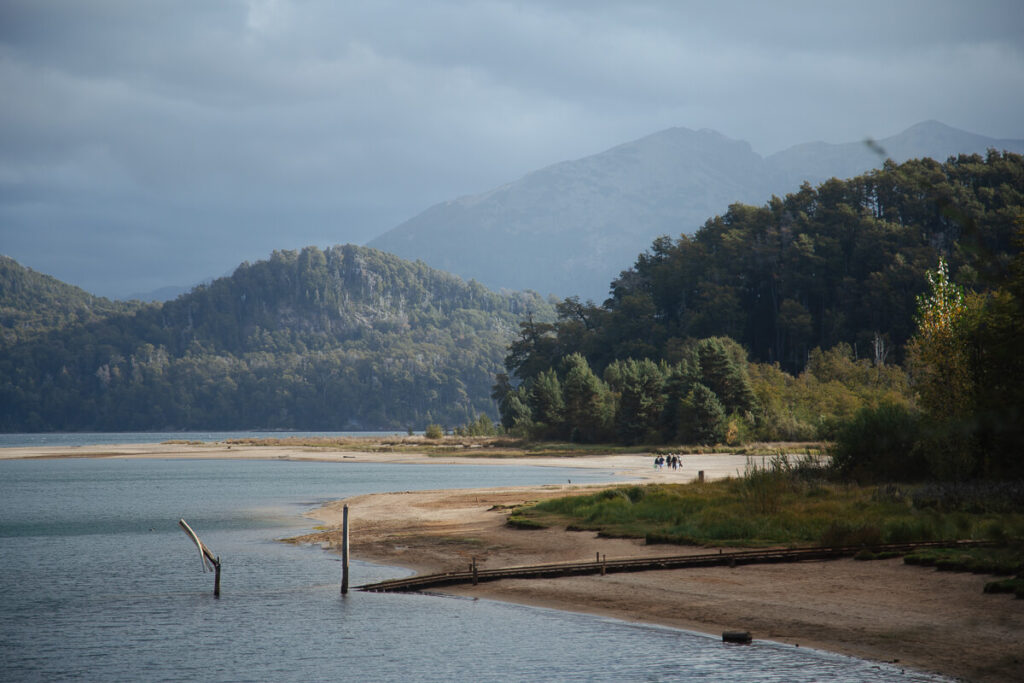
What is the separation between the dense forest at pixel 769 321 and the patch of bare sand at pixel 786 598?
46.3 meters

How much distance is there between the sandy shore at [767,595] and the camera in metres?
17.4

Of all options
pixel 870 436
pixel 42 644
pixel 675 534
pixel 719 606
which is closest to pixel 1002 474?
pixel 870 436

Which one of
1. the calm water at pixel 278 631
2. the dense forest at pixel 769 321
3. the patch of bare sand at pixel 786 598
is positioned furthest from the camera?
the dense forest at pixel 769 321

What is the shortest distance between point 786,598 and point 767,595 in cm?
59

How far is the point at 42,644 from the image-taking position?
2036cm

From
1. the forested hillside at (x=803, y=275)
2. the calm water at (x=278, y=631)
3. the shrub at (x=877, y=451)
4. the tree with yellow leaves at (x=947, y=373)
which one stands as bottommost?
the calm water at (x=278, y=631)

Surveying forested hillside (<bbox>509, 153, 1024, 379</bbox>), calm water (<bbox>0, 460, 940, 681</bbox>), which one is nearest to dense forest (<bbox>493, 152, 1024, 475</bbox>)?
forested hillside (<bbox>509, 153, 1024, 379</bbox>)

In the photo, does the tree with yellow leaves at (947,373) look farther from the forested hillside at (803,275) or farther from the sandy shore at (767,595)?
the forested hillside at (803,275)

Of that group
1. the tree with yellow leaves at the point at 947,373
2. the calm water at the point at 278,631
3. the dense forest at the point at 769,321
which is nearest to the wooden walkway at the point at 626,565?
the calm water at the point at 278,631

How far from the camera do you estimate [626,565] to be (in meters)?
26.5

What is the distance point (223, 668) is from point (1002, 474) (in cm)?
2980

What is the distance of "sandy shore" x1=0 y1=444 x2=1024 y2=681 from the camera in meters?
17.4

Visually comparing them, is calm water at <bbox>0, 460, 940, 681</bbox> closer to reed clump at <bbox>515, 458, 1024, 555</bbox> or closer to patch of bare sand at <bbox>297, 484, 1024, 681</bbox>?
patch of bare sand at <bbox>297, 484, 1024, 681</bbox>

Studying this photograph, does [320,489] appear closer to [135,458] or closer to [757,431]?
[757,431]
